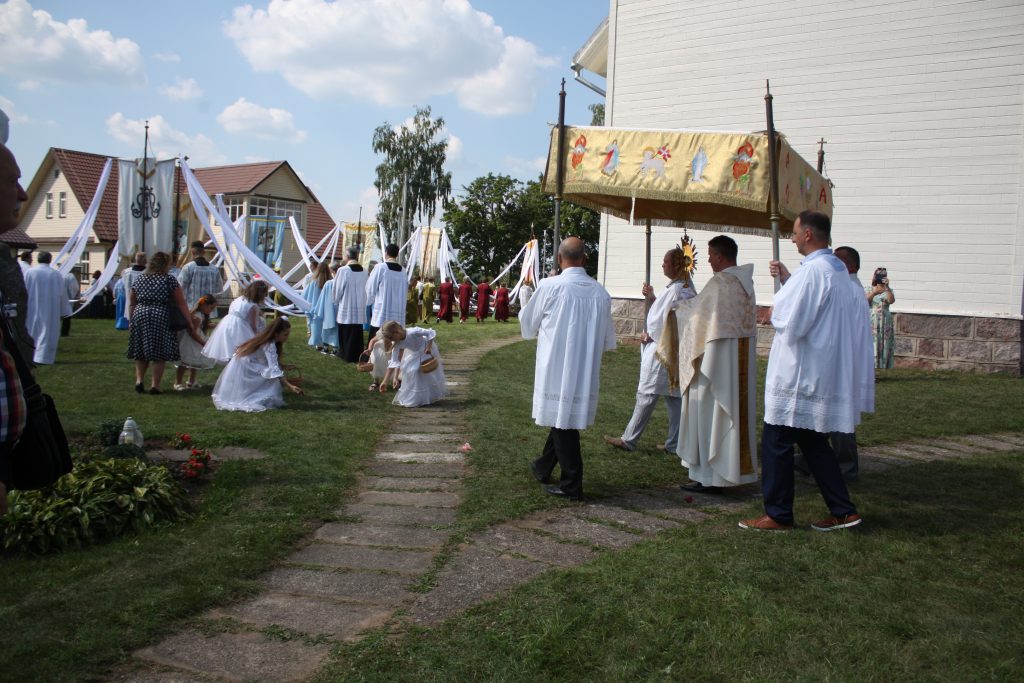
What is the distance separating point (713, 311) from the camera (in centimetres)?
598

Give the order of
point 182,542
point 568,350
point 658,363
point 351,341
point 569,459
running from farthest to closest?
point 351,341, point 658,363, point 568,350, point 569,459, point 182,542

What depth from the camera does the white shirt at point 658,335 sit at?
270 inches

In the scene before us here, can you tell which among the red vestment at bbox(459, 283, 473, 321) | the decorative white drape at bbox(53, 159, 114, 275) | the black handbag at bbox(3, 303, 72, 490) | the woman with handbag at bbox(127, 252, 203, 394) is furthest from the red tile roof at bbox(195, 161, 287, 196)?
the black handbag at bbox(3, 303, 72, 490)

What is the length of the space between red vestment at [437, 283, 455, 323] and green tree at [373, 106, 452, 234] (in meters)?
21.4

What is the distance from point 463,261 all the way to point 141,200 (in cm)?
3581

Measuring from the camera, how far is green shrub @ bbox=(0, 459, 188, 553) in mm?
4609

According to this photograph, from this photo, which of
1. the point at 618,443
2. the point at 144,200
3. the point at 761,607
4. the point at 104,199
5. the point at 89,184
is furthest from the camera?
the point at 89,184

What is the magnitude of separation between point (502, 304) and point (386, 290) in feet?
51.1

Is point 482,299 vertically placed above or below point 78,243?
below

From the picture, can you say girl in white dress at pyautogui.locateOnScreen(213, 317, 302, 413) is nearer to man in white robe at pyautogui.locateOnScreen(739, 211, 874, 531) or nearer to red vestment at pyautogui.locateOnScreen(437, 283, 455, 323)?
man in white robe at pyautogui.locateOnScreen(739, 211, 874, 531)

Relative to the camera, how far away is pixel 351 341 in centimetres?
1448

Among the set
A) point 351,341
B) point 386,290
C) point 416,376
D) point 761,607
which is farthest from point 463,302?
point 761,607

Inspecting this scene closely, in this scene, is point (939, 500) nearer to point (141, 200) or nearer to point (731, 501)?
point (731, 501)

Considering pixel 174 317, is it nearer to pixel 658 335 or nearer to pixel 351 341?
pixel 351 341
